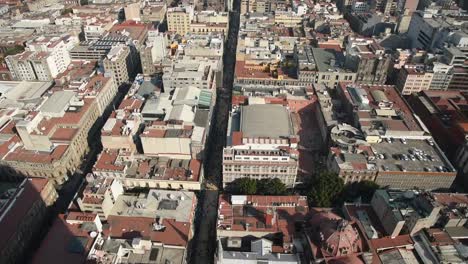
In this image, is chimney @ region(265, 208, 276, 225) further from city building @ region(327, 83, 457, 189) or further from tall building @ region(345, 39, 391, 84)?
tall building @ region(345, 39, 391, 84)

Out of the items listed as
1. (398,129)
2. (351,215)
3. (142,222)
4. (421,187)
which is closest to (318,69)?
(398,129)

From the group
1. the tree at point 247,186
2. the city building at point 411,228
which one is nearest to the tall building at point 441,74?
the city building at point 411,228

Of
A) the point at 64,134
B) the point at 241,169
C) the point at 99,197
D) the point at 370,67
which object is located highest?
the point at 370,67

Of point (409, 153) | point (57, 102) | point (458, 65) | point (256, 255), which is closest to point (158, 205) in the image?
point (256, 255)

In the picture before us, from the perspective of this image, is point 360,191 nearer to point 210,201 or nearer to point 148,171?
point 210,201

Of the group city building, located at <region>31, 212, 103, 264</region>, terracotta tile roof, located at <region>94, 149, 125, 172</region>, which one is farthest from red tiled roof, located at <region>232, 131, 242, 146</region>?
city building, located at <region>31, 212, 103, 264</region>

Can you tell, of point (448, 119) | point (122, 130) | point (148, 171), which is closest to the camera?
point (148, 171)
